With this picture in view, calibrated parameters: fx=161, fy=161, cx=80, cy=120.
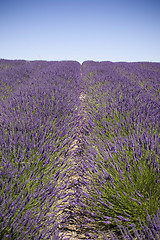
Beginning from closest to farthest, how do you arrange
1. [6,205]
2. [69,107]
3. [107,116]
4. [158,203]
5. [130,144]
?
[6,205]
[158,203]
[130,144]
[107,116]
[69,107]

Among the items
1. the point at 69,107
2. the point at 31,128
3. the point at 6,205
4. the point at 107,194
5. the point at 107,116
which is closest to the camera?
the point at 6,205

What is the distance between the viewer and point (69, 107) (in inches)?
97.6

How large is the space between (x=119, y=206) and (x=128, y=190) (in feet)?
0.49

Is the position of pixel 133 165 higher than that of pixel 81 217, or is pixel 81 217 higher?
pixel 133 165

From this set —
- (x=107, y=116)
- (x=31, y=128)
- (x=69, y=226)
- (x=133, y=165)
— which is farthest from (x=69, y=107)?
(x=69, y=226)

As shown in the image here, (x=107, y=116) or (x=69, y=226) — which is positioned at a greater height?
(x=107, y=116)

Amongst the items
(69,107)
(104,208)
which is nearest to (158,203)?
(104,208)

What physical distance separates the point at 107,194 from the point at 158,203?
0.35 metres

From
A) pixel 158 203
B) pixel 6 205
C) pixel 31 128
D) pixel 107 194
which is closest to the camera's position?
pixel 6 205

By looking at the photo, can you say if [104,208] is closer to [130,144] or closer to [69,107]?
[130,144]

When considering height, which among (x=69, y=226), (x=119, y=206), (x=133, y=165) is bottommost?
(x=69, y=226)

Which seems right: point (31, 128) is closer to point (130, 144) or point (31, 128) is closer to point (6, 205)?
point (6, 205)

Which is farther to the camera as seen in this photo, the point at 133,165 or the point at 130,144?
the point at 130,144

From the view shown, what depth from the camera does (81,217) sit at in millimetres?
1277
